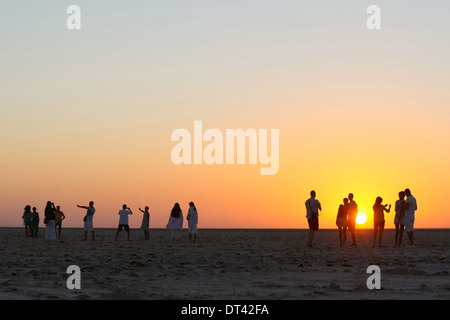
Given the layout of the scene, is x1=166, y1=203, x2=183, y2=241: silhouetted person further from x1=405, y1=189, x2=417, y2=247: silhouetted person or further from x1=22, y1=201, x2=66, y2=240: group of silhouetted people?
x1=405, y1=189, x2=417, y2=247: silhouetted person

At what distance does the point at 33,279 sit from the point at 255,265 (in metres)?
6.35

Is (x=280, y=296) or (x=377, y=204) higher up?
(x=377, y=204)

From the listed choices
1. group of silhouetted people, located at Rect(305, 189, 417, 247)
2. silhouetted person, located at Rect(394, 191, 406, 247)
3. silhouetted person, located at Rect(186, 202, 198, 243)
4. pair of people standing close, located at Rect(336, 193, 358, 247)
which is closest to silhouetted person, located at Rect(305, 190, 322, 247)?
group of silhouetted people, located at Rect(305, 189, 417, 247)

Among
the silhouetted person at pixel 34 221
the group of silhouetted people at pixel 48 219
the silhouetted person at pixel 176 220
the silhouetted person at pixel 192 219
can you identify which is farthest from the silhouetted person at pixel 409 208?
the silhouetted person at pixel 34 221

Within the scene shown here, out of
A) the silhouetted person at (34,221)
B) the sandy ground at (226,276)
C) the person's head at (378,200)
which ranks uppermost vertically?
the person's head at (378,200)

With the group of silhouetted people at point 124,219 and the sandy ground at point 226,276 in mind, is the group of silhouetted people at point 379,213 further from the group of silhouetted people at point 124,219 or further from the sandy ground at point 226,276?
the group of silhouetted people at point 124,219

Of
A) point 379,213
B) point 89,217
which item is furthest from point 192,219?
point 379,213

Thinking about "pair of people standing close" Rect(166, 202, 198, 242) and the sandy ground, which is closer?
the sandy ground

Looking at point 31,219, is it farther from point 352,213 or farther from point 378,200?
point 378,200

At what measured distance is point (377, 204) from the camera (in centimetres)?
2664

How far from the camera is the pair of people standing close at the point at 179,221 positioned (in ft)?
106

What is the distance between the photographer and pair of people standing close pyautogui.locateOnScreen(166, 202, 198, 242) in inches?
1275
